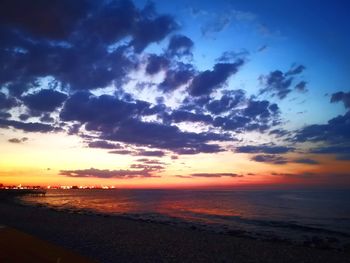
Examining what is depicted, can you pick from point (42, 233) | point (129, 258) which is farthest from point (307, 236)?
point (42, 233)

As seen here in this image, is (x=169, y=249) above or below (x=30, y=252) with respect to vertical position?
below

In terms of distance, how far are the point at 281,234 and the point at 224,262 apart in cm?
1752

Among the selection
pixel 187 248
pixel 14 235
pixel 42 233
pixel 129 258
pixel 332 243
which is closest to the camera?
pixel 129 258

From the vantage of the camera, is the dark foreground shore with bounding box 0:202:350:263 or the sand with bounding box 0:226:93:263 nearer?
the sand with bounding box 0:226:93:263

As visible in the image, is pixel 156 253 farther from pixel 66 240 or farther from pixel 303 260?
pixel 303 260

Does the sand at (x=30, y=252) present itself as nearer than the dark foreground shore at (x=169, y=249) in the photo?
Yes

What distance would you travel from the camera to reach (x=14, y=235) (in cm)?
1848

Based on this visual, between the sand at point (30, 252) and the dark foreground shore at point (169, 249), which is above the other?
the sand at point (30, 252)

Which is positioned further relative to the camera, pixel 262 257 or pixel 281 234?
pixel 281 234

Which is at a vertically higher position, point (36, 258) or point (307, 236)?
point (36, 258)

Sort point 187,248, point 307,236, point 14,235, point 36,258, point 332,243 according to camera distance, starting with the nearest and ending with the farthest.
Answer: point 36,258
point 14,235
point 187,248
point 332,243
point 307,236

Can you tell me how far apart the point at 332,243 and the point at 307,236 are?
4.15 metres

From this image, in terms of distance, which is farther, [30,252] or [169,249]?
[169,249]

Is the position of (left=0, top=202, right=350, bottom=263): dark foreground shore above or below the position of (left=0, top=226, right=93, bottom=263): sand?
below
